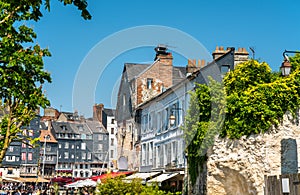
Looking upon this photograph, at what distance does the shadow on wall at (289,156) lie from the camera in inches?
606

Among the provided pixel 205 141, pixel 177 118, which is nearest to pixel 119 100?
pixel 177 118

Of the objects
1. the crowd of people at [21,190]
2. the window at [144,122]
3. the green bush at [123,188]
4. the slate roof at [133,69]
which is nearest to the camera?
the green bush at [123,188]

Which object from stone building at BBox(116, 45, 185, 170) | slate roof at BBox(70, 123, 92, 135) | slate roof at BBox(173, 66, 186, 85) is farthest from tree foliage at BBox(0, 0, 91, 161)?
slate roof at BBox(70, 123, 92, 135)

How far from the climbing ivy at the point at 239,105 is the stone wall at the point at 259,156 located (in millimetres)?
302

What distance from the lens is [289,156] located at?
1557 centimetres

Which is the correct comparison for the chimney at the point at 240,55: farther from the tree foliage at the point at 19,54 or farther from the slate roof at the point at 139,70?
the tree foliage at the point at 19,54

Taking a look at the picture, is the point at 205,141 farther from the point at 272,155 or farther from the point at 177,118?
the point at 177,118

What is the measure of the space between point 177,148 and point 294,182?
16852 mm

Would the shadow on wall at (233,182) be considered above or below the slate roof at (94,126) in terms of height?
below

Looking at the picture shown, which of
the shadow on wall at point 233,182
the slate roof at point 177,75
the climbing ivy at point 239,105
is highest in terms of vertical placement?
the slate roof at point 177,75

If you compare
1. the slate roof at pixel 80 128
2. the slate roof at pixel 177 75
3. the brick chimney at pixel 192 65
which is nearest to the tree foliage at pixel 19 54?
the brick chimney at pixel 192 65

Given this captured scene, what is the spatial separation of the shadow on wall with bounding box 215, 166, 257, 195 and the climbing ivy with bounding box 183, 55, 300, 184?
1106 mm

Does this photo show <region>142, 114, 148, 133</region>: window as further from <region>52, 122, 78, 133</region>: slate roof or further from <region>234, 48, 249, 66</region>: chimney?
<region>52, 122, 78, 133</region>: slate roof

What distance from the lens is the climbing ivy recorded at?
51.7 ft
